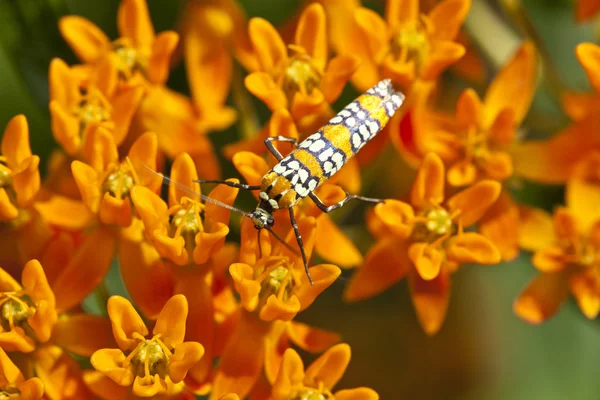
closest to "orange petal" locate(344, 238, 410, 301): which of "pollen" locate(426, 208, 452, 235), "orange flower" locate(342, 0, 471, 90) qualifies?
"pollen" locate(426, 208, 452, 235)

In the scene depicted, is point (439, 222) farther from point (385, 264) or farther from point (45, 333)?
point (45, 333)

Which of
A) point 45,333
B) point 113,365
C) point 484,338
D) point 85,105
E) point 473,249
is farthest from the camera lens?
point 484,338

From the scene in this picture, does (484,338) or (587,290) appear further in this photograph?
(484,338)

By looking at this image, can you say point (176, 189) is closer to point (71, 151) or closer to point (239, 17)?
point (71, 151)

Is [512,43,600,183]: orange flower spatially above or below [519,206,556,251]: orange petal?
above

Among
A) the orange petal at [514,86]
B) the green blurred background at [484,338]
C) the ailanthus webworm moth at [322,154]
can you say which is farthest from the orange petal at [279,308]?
the green blurred background at [484,338]

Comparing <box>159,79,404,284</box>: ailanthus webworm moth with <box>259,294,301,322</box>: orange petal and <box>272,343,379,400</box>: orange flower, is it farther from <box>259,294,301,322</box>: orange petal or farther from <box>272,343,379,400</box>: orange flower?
<box>272,343,379,400</box>: orange flower

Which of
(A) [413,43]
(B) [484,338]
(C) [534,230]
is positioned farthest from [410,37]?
(B) [484,338]
